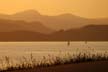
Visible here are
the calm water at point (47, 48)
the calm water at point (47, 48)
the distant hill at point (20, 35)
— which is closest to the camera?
the distant hill at point (20, 35)

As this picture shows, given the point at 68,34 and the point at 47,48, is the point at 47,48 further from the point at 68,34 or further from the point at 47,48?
the point at 68,34

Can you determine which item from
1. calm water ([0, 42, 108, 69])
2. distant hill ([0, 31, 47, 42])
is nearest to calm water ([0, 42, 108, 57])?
calm water ([0, 42, 108, 69])

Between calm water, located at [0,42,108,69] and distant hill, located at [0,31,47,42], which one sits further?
calm water, located at [0,42,108,69]

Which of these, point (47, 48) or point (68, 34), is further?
point (47, 48)

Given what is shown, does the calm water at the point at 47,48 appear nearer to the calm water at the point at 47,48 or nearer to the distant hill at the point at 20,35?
the calm water at the point at 47,48

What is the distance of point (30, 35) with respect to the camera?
15750 millimetres

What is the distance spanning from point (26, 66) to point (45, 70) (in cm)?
117

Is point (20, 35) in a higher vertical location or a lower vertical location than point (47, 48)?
higher

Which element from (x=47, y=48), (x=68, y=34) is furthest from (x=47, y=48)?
(x=68, y=34)

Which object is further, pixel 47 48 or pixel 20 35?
pixel 47 48

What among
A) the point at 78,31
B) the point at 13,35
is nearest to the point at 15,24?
the point at 13,35

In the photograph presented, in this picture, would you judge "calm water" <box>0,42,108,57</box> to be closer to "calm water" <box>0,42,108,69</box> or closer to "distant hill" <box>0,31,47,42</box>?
"calm water" <box>0,42,108,69</box>

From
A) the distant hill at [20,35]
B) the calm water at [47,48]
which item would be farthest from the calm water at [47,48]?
the distant hill at [20,35]

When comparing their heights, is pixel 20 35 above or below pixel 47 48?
above
